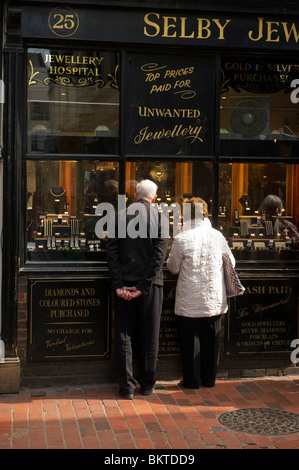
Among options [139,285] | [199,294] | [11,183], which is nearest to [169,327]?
[199,294]

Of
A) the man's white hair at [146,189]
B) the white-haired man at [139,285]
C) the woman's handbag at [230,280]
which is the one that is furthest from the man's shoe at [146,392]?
the man's white hair at [146,189]

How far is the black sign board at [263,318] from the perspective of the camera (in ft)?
23.6

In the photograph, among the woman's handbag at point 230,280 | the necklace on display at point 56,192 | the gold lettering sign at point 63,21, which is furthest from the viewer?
the necklace on display at point 56,192

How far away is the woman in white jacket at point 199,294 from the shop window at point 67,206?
84cm

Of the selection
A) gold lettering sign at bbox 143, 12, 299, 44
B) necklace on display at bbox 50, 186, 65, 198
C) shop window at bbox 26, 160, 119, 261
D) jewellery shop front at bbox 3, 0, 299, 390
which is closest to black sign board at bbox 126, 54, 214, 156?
jewellery shop front at bbox 3, 0, 299, 390

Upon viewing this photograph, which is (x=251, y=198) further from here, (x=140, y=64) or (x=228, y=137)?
(x=140, y=64)

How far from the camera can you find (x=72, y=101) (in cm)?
698

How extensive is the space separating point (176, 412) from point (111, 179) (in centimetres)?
238

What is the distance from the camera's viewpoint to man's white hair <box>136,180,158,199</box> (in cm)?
659

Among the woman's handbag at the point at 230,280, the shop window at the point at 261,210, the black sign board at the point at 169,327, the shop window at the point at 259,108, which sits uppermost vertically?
the shop window at the point at 259,108

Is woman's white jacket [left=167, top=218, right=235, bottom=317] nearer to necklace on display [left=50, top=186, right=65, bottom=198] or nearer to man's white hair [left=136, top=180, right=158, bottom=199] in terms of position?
man's white hair [left=136, top=180, right=158, bottom=199]

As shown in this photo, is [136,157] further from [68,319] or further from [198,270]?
[68,319]

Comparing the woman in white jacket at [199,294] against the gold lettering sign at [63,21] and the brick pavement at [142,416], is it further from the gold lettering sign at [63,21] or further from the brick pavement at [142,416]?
the gold lettering sign at [63,21]
